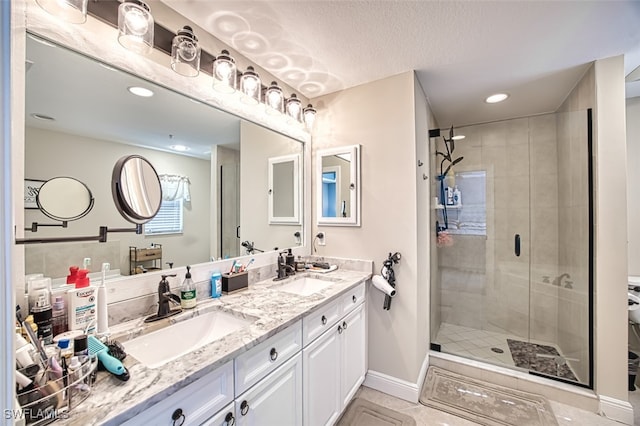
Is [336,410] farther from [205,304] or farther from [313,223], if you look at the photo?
[313,223]

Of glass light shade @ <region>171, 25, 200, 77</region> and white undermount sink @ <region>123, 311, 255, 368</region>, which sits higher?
glass light shade @ <region>171, 25, 200, 77</region>

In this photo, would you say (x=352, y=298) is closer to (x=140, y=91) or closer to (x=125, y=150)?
(x=125, y=150)

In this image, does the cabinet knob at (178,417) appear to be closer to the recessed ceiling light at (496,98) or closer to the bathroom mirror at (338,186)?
the bathroom mirror at (338,186)

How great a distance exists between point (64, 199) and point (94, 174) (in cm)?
14

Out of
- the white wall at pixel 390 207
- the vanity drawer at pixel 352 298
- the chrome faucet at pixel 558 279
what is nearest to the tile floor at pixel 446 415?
the white wall at pixel 390 207

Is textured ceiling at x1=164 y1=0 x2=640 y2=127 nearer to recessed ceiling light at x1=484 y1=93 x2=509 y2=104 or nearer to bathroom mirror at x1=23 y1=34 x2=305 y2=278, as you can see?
recessed ceiling light at x1=484 y1=93 x2=509 y2=104

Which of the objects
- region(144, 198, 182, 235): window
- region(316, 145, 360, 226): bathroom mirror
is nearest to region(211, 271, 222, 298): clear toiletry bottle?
region(144, 198, 182, 235): window

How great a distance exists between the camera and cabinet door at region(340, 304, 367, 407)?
1.72 meters

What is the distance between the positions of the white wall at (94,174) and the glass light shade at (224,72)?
1.59ft

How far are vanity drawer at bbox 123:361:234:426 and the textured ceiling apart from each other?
5.58ft

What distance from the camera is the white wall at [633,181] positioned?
237 centimetres

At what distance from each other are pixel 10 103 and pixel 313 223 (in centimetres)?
207

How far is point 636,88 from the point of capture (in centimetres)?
223

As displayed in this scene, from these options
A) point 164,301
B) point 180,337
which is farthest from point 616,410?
point 164,301
